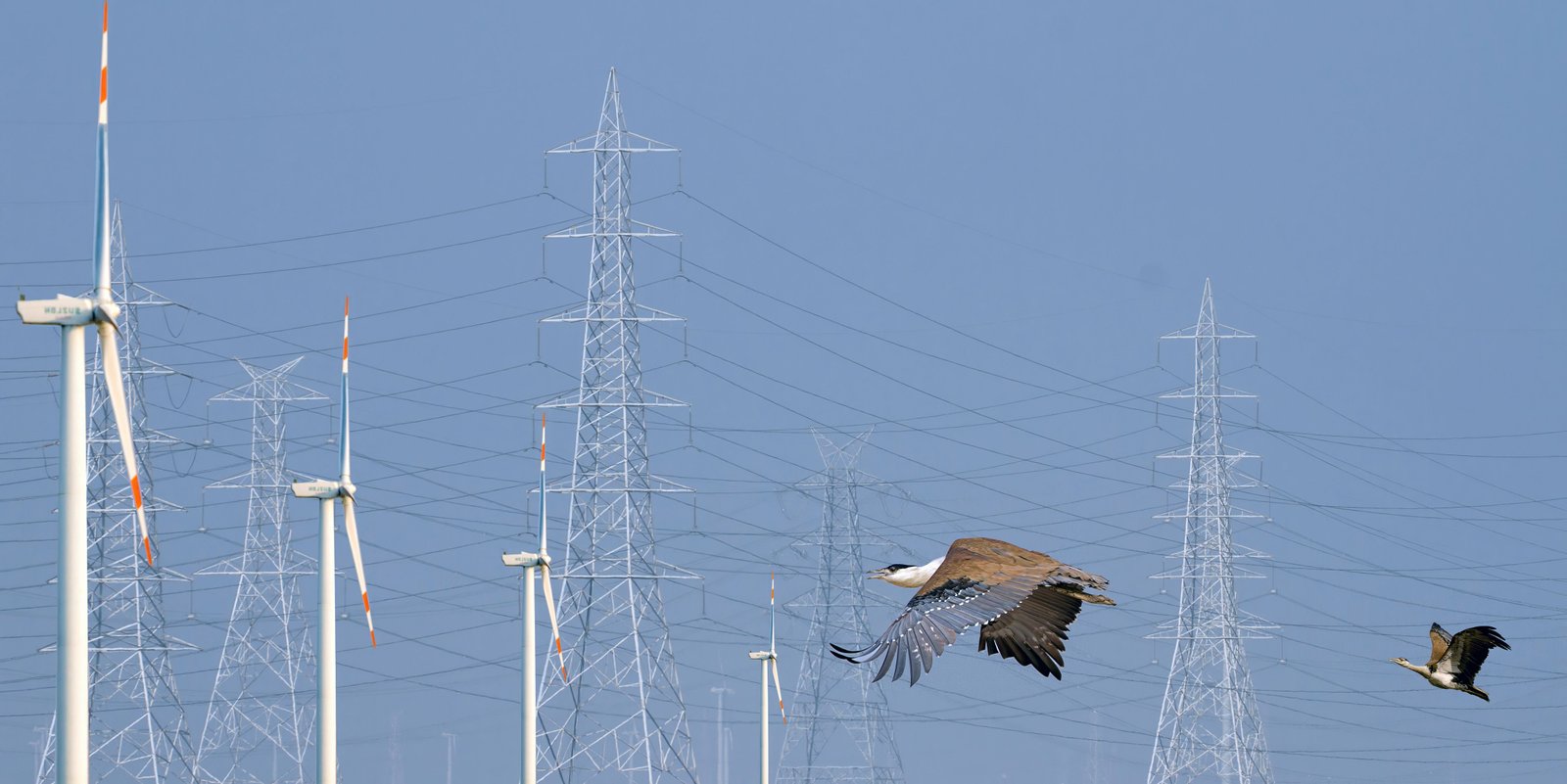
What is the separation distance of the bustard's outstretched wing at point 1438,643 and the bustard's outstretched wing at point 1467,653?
0.33ft

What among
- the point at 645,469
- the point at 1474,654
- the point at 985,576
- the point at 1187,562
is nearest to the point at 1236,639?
the point at 1187,562

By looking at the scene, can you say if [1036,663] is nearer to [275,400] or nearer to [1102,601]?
[1102,601]

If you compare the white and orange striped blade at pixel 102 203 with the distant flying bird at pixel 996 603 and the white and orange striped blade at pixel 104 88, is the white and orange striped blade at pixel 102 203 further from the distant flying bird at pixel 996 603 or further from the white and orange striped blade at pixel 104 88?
the distant flying bird at pixel 996 603

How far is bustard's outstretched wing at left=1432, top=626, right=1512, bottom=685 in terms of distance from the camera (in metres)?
35.7

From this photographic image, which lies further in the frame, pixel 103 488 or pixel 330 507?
pixel 103 488

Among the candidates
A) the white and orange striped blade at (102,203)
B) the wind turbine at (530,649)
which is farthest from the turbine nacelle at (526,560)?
the white and orange striped blade at (102,203)

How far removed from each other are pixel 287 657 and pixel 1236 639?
36314 millimetres

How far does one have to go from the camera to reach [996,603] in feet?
75.2

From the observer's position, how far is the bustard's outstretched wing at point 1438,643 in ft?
119

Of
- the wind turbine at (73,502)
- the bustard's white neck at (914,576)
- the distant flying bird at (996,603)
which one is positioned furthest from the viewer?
the bustard's white neck at (914,576)

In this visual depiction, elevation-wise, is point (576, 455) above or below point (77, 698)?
above

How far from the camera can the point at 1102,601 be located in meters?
23.9

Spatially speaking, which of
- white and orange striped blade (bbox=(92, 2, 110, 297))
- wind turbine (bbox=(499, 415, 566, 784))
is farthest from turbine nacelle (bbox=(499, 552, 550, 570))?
white and orange striped blade (bbox=(92, 2, 110, 297))

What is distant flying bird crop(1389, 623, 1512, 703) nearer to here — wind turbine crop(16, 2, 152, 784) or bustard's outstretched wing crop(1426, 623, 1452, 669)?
bustard's outstretched wing crop(1426, 623, 1452, 669)
